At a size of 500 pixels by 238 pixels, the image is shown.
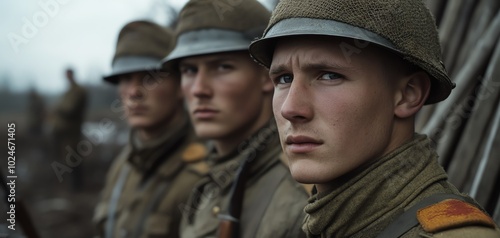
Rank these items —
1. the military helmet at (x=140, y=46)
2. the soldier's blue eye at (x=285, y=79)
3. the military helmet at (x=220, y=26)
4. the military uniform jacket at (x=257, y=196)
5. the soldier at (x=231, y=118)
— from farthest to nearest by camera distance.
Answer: the military helmet at (x=140, y=46) → the military helmet at (x=220, y=26) → the soldier at (x=231, y=118) → the military uniform jacket at (x=257, y=196) → the soldier's blue eye at (x=285, y=79)

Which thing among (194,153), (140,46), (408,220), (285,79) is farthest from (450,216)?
(140,46)

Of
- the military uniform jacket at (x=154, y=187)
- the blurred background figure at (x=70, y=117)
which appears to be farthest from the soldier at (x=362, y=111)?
the blurred background figure at (x=70, y=117)

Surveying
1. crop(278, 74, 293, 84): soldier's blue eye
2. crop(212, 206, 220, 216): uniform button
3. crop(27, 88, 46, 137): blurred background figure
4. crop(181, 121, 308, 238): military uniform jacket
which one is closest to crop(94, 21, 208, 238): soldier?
crop(181, 121, 308, 238): military uniform jacket

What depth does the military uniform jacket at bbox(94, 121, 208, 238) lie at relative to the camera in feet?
13.3

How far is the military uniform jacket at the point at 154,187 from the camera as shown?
405 centimetres

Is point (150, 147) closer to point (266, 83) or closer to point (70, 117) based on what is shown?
point (266, 83)

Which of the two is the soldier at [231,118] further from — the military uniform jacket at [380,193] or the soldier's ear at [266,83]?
the military uniform jacket at [380,193]

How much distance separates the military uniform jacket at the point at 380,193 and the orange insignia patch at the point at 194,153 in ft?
8.04

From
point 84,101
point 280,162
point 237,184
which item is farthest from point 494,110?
point 84,101

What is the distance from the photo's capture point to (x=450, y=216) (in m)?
1.63

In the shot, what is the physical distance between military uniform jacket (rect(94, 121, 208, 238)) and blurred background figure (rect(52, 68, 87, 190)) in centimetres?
575

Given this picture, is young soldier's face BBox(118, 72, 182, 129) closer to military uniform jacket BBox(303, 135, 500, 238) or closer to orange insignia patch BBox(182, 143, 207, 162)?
orange insignia patch BBox(182, 143, 207, 162)

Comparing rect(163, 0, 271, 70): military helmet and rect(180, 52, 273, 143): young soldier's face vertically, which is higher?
rect(163, 0, 271, 70): military helmet

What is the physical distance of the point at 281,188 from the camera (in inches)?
110
